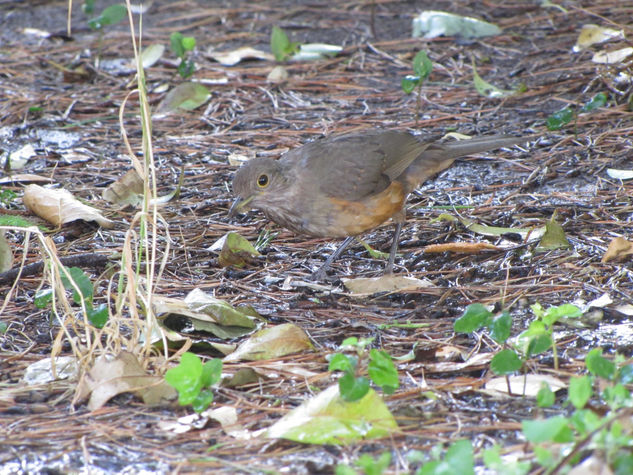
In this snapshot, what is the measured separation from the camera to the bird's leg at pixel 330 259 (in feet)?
15.3

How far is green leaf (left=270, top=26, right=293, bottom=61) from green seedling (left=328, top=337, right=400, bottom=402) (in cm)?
548

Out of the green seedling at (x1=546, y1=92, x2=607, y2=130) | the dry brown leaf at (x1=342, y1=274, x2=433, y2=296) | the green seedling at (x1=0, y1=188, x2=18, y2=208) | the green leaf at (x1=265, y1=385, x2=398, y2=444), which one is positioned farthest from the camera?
the green seedling at (x1=546, y1=92, x2=607, y2=130)

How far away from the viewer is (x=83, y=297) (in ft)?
11.2

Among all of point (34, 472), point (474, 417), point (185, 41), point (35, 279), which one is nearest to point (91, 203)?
point (35, 279)

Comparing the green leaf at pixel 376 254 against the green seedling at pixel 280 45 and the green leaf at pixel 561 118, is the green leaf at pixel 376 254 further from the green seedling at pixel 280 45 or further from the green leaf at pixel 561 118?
the green seedling at pixel 280 45

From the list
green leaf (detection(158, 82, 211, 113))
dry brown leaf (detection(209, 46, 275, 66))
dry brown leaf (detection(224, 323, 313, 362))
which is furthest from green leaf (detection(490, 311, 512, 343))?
dry brown leaf (detection(209, 46, 275, 66))

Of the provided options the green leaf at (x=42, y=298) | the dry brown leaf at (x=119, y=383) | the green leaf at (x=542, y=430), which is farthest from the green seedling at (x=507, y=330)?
the green leaf at (x=42, y=298)

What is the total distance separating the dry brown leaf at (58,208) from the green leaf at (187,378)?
2415 mm

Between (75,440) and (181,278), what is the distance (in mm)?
1837

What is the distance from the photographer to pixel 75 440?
2.87 meters

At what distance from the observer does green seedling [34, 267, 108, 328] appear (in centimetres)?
349

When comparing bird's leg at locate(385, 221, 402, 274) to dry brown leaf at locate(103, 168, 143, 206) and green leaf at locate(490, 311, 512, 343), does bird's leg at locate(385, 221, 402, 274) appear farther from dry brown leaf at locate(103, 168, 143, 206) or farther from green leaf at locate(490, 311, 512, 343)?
dry brown leaf at locate(103, 168, 143, 206)

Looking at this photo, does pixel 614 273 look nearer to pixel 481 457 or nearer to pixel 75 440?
pixel 481 457

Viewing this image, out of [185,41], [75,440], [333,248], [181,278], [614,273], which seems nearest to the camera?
[75,440]
